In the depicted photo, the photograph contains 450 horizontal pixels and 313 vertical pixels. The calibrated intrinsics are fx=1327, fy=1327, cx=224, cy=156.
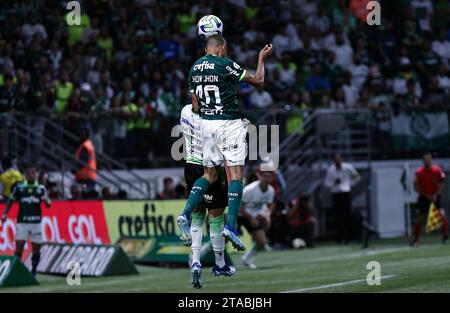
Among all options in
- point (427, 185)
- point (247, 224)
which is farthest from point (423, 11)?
point (247, 224)

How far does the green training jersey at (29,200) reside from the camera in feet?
81.8

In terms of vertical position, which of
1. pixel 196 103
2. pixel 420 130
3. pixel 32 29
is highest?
pixel 32 29

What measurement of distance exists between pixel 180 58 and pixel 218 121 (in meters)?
18.9

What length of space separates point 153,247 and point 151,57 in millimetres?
7490

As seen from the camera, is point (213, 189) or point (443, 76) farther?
point (443, 76)

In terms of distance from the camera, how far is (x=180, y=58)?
1355 inches

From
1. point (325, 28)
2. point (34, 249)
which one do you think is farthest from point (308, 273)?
point (325, 28)

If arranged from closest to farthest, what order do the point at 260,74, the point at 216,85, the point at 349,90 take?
the point at 260,74 → the point at 216,85 → the point at 349,90

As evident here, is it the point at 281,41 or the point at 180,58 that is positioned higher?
the point at 281,41

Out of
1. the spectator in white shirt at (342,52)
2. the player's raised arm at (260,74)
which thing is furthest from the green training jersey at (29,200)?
the spectator in white shirt at (342,52)

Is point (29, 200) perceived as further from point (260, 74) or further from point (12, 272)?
point (260, 74)

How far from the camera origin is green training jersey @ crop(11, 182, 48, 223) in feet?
81.8

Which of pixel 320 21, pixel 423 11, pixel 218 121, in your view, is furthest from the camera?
pixel 423 11

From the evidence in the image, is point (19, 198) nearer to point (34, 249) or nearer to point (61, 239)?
point (34, 249)
